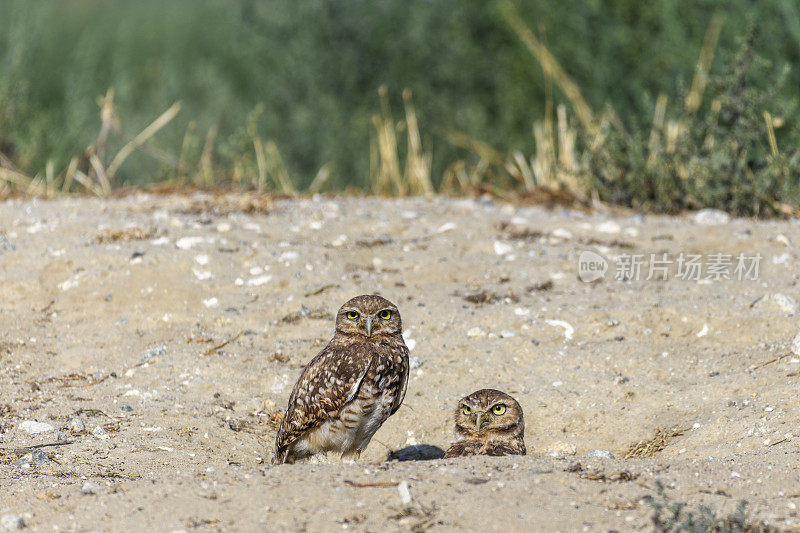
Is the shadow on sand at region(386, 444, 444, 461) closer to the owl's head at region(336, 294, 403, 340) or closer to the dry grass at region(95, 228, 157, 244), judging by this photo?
the owl's head at region(336, 294, 403, 340)

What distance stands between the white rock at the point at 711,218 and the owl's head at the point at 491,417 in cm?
340

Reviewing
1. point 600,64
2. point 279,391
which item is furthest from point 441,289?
point 600,64

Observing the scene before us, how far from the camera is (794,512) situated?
3.05 metres

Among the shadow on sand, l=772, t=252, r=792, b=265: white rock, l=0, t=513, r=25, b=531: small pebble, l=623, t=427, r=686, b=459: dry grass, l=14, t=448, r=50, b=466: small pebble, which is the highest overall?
l=0, t=513, r=25, b=531: small pebble

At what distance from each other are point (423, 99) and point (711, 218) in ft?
31.9

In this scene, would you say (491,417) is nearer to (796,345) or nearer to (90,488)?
(796,345)

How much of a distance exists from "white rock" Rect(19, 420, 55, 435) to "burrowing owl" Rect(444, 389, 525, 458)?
1885 millimetres

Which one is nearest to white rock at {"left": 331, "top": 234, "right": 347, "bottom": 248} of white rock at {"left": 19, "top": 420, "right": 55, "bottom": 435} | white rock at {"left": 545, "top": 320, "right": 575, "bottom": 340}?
white rock at {"left": 545, "top": 320, "right": 575, "bottom": 340}

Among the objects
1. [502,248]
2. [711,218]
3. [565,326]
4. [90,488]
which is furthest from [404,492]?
[711,218]

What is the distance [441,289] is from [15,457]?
2892 millimetres

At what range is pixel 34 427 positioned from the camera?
4391 mm

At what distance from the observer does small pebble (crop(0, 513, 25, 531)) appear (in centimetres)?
308

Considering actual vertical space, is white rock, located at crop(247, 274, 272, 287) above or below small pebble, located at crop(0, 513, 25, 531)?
below

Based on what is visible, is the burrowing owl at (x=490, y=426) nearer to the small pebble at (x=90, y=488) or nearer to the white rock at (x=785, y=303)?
the small pebble at (x=90, y=488)
